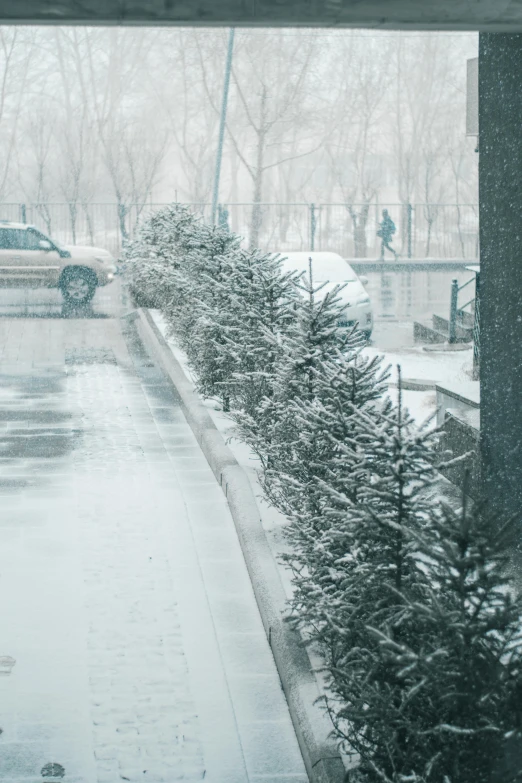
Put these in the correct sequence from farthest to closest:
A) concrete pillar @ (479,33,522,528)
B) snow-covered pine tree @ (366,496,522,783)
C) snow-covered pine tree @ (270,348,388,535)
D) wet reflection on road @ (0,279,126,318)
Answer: wet reflection on road @ (0,279,126,318) → concrete pillar @ (479,33,522,528) → snow-covered pine tree @ (270,348,388,535) → snow-covered pine tree @ (366,496,522,783)

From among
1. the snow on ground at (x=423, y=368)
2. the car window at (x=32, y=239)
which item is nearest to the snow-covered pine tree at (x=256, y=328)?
the snow on ground at (x=423, y=368)

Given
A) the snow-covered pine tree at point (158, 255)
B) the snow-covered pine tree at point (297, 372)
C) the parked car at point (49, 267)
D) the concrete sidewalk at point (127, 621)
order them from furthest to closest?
the parked car at point (49, 267) → the snow-covered pine tree at point (158, 255) → the snow-covered pine tree at point (297, 372) → the concrete sidewalk at point (127, 621)

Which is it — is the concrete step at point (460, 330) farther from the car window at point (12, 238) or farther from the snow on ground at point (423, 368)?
the car window at point (12, 238)

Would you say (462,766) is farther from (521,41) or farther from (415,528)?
(521,41)

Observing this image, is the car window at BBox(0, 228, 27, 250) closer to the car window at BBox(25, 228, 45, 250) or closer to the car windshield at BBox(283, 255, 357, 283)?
the car window at BBox(25, 228, 45, 250)

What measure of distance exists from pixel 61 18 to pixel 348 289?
12.5 m

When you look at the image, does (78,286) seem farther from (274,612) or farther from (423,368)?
(274,612)

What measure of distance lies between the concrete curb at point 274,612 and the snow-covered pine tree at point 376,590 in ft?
0.42

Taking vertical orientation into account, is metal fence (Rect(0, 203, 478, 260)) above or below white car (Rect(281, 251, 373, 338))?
above

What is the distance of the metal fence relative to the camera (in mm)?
37875

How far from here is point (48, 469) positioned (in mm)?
9070

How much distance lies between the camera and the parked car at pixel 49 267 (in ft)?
71.6

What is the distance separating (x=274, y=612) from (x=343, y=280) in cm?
1219

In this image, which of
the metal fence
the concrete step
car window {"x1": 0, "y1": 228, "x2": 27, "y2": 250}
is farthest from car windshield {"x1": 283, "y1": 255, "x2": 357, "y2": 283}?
the metal fence
